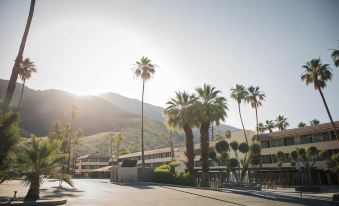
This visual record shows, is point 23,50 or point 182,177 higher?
point 23,50

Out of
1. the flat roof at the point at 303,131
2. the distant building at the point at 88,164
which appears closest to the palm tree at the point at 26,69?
the flat roof at the point at 303,131

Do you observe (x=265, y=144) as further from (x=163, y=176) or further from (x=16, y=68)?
(x=16, y=68)

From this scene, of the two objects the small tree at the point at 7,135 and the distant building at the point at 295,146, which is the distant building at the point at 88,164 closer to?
the distant building at the point at 295,146

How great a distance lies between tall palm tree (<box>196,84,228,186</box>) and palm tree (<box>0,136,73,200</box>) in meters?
22.1

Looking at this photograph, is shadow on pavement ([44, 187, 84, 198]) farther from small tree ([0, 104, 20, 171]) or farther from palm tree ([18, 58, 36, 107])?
palm tree ([18, 58, 36, 107])

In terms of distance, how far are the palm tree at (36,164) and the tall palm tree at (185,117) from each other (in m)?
23.0

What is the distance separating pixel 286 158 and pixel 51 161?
4168cm

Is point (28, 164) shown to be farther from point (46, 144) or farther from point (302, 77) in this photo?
point (302, 77)

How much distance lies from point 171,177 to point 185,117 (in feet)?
31.5

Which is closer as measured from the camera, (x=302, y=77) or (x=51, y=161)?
(x=51, y=161)

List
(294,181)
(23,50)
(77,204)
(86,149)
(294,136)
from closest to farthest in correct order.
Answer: (77,204)
(23,50)
(294,181)
(294,136)
(86,149)

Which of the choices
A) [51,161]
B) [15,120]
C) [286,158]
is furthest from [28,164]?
[286,158]

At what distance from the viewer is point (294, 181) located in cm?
4653

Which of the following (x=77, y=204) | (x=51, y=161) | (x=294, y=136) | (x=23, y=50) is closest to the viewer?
(x=77, y=204)
